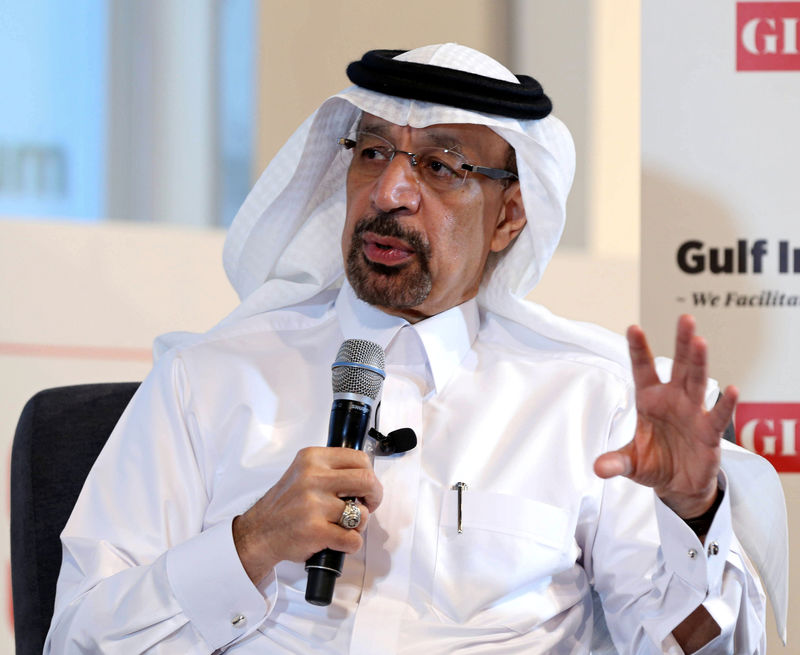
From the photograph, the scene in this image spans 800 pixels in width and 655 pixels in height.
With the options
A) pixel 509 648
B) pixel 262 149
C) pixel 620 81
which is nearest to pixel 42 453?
pixel 509 648

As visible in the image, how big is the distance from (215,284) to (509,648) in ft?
5.36

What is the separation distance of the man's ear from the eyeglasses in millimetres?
131

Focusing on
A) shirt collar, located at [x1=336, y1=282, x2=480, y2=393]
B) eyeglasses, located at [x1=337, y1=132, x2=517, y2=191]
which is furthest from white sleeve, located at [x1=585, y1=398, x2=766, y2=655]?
eyeglasses, located at [x1=337, y1=132, x2=517, y2=191]

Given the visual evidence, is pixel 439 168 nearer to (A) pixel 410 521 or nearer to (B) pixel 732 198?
(A) pixel 410 521

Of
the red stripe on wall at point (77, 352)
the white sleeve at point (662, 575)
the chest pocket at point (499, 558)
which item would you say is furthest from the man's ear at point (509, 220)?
the red stripe on wall at point (77, 352)

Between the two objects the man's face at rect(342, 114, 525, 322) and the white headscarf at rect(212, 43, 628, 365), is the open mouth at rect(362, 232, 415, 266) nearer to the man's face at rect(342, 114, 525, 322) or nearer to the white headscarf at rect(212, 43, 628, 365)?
the man's face at rect(342, 114, 525, 322)

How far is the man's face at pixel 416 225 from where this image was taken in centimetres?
205

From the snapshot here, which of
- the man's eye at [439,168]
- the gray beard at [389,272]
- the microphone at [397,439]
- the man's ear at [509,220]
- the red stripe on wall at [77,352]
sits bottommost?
the microphone at [397,439]

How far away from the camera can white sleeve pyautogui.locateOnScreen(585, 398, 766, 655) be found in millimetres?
1655

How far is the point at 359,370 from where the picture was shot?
64.1 inches

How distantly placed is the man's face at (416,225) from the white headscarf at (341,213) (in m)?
0.05

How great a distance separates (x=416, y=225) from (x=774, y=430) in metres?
1.33

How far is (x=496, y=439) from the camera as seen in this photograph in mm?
2008

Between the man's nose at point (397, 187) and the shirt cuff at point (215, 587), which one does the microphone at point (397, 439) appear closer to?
the shirt cuff at point (215, 587)
